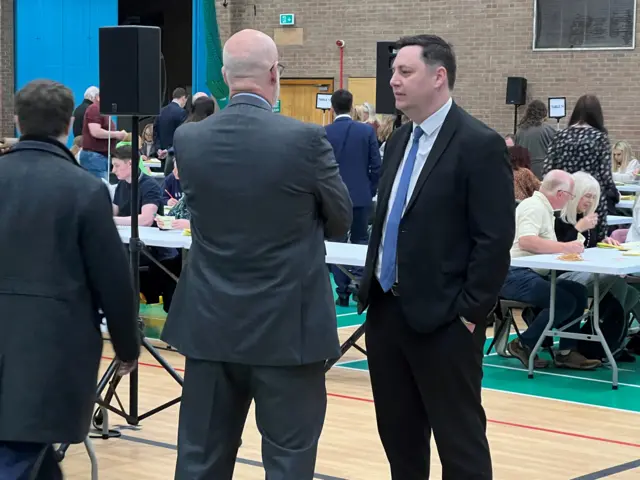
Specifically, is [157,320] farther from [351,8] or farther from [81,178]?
[351,8]

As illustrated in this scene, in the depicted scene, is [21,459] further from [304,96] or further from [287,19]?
[287,19]

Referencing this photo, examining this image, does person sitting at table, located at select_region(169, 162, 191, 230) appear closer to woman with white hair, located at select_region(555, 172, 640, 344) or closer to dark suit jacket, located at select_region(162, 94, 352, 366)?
woman with white hair, located at select_region(555, 172, 640, 344)

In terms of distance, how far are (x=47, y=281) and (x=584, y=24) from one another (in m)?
14.1

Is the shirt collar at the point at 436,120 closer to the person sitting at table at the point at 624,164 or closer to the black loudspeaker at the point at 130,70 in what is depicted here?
the black loudspeaker at the point at 130,70

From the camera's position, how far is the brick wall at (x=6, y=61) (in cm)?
1716

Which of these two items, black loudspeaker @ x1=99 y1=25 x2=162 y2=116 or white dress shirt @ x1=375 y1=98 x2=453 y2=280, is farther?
black loudspeaker @ x1=99 y1=25 x2=162 y2=116

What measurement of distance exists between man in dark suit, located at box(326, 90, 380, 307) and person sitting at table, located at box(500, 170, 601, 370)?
2.53 meters

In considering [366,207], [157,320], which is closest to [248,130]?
[157,320]

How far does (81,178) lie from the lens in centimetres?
305

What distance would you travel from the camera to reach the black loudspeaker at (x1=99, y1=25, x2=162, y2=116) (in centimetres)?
553

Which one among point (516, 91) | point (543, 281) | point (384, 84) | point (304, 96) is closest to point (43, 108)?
point (543, 281)

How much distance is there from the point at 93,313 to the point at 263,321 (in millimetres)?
443

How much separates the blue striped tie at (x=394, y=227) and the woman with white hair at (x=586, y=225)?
3.82m

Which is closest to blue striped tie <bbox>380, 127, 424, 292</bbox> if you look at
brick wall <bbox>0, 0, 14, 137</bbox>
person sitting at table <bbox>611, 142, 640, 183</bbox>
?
person sitting at table <bbox>611, 142, 640, 183</bbox>
